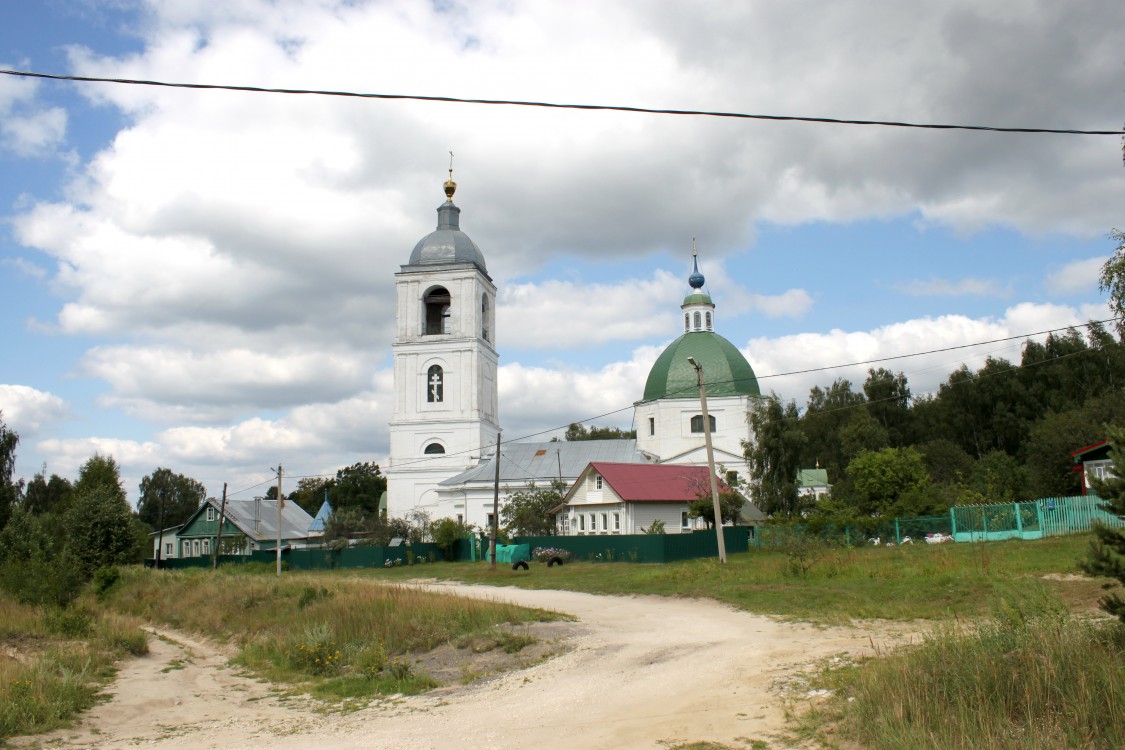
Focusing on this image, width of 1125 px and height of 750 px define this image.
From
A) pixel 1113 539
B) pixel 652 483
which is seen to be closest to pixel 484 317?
pixel 652 483

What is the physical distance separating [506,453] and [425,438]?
18.0ft

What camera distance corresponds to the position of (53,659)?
55.8 feet

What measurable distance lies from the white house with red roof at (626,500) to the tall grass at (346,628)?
62.9 ft

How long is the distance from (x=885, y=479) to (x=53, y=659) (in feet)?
133

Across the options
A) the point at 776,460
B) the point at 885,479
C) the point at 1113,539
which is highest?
the point at 776,460

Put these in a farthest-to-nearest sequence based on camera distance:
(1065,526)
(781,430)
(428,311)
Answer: (428,311)
(781,430)
(1065,526)

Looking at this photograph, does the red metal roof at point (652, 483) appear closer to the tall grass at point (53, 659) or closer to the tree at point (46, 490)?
the tall grass at point (53, 659)

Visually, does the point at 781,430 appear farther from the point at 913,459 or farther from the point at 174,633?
the point at 174,633

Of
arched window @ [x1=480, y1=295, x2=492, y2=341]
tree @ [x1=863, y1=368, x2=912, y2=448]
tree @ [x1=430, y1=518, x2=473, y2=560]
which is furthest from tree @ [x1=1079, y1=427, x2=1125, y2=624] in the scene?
tree @ [x1=863, y1=368, x2=912, y2=448]

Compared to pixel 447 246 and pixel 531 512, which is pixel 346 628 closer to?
pixel 531 512

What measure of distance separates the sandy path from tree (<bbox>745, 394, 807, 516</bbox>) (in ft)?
105

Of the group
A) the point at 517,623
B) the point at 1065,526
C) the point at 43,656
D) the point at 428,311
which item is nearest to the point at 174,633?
the point at 43,656

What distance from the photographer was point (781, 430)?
159 feet

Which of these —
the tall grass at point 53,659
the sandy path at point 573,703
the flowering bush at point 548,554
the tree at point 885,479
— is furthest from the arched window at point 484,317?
the sandy path at point 573,703
